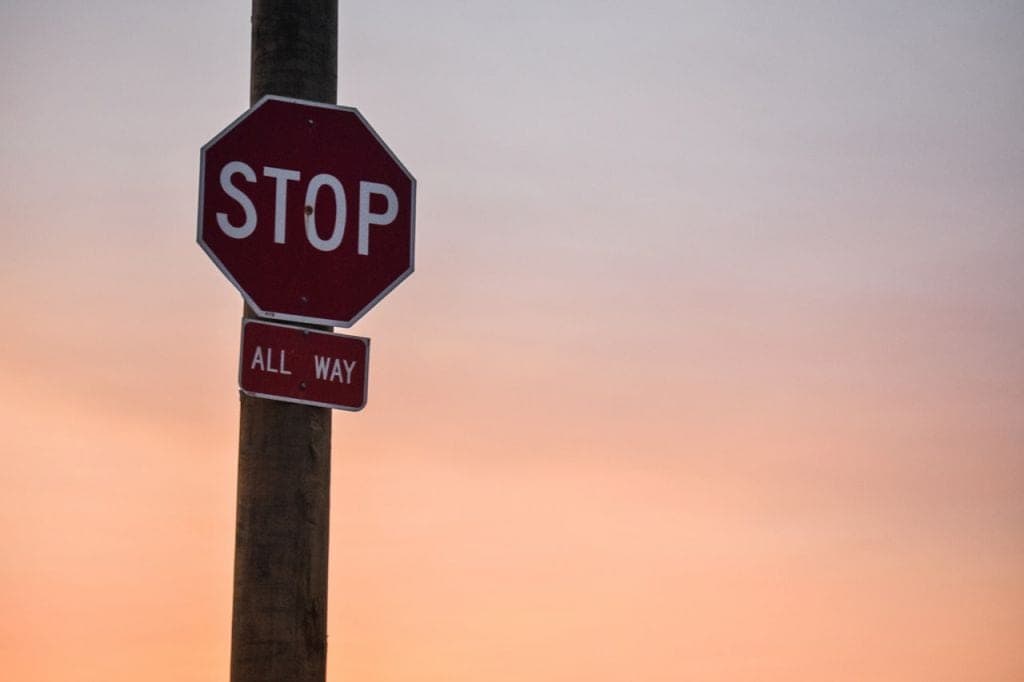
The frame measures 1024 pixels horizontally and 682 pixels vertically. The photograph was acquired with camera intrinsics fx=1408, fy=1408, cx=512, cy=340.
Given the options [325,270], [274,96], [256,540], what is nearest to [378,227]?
[325,270]

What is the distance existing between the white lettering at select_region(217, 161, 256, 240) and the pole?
0.31 meters

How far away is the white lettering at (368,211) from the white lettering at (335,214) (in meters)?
0.07

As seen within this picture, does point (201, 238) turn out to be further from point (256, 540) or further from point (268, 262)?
point (256, 540)

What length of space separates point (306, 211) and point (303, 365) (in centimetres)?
53

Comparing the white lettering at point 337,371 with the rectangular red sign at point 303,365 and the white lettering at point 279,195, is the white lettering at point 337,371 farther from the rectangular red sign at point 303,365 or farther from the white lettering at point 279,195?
the white lettering at point 279,195

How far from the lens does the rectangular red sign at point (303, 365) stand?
4.69 m

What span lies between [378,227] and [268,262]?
437mm

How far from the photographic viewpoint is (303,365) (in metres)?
4.77

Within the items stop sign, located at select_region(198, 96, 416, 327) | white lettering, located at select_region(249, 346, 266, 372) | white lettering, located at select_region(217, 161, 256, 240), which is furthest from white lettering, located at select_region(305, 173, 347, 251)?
white lettering, located at select_region(249, 346, 266, 372)

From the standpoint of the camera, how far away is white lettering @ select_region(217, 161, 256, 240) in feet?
15.5

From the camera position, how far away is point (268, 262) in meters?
4.76

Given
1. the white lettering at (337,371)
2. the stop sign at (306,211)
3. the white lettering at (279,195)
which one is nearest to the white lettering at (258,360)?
the stop sign at (306,211)

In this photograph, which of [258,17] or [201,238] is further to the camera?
[258,17]

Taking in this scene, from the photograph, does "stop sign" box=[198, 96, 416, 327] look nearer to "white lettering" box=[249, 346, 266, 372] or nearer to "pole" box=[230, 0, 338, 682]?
"white lettering" box=[249, 346, 266, 372]
